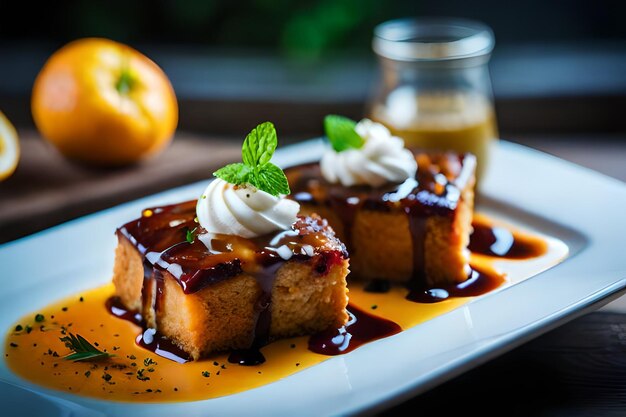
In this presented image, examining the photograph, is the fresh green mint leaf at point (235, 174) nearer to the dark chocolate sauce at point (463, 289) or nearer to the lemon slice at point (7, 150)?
the dark chocolate sauce at point (463, 289)

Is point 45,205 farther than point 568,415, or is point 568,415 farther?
point 45,205

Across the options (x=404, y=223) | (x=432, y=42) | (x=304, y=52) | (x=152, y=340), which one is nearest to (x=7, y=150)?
(x=152, y=340)

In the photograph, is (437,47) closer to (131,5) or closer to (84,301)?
(84,301)

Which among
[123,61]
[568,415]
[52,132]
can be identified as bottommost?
[568,415]

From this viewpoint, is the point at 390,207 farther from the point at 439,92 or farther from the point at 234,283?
the point at 439,92

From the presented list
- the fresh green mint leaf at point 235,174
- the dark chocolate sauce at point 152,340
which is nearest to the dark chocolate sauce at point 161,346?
the dark chocolate sauce at point 152,340

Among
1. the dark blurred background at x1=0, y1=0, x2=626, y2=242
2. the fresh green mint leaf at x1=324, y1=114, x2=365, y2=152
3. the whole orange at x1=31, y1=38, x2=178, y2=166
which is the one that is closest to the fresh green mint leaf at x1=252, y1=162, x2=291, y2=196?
the fresh green mint leaf at x1=324, y1=114, x2=365, y2=152

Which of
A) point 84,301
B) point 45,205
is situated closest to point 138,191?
point 45,205

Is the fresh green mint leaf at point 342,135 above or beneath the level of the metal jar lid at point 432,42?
beneath
